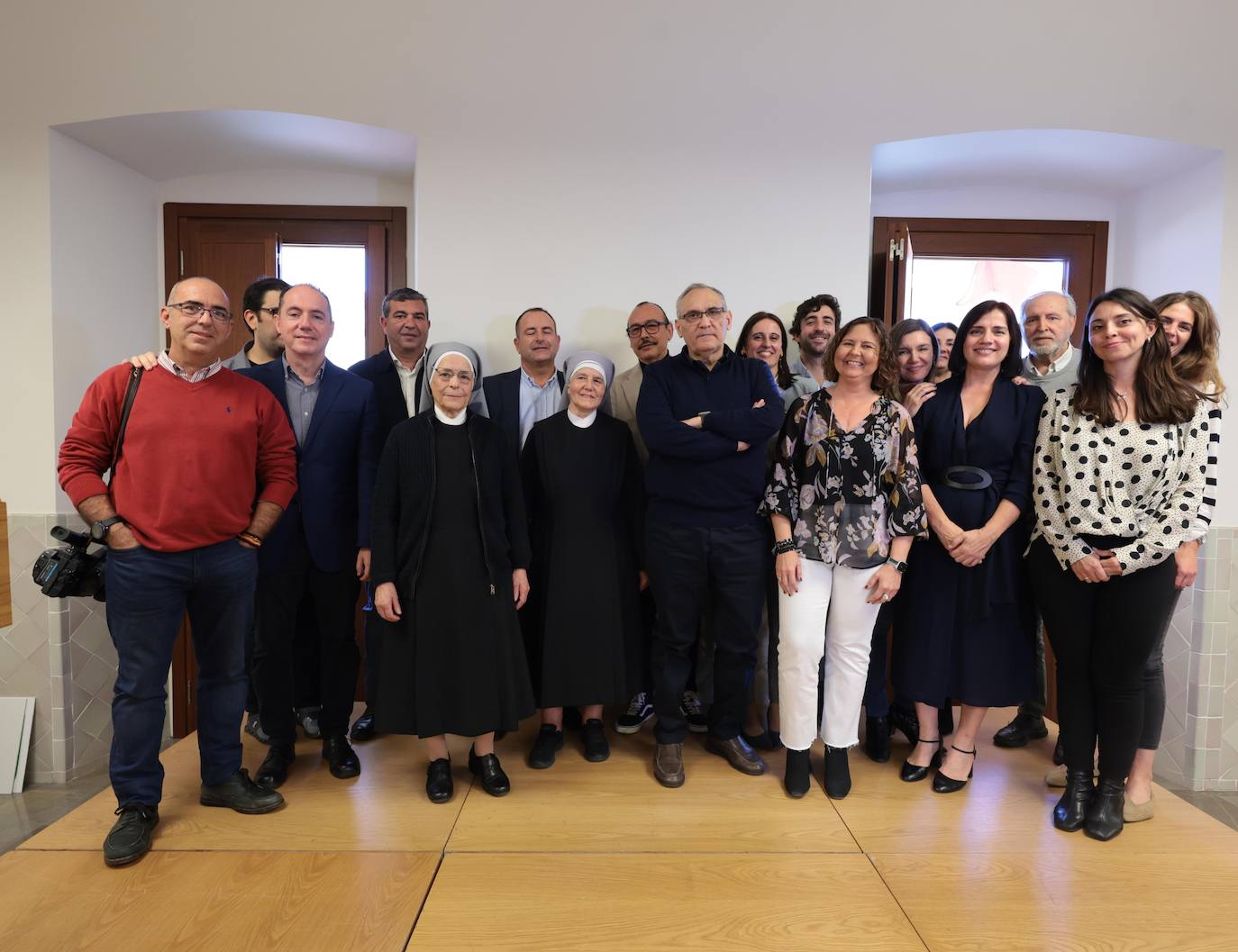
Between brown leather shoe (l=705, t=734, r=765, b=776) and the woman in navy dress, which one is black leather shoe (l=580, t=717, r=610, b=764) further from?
the woman in navy dress

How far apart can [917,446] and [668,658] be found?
45.1 inches

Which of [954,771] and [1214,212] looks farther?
[1214,212]

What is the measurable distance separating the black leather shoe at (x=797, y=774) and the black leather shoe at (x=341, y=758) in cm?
154

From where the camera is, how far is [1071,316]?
9.54 ft

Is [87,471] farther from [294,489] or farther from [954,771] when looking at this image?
[954,771]

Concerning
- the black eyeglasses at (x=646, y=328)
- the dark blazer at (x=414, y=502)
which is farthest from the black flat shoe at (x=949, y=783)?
the black eyeglasses at (x=646, y=328)

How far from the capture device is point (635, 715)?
320 centimetres

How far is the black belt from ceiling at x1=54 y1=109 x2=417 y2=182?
2.85 meters

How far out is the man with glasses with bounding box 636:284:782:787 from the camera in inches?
102

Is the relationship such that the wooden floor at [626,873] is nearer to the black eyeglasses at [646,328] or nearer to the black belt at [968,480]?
the black belt at [968,480]

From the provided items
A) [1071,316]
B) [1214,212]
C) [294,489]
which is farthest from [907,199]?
[294,489]

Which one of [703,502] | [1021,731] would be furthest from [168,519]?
[1021,731]

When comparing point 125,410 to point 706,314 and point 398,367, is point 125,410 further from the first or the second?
point 706,314

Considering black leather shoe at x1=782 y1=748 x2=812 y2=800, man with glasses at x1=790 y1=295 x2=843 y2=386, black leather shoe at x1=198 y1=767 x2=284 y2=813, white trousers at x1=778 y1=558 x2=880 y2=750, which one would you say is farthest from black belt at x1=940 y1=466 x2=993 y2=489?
black leather shoe at x1=198 y1=767 x2=284 y2=813
